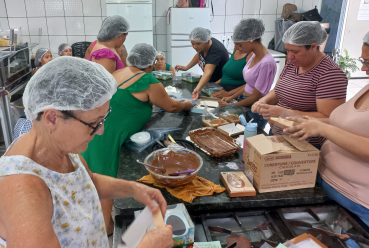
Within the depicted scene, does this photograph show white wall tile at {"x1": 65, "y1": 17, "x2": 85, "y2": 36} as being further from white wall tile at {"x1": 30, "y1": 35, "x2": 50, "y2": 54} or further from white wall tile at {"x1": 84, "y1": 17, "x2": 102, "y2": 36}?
white wall tile at {"x1": 30, "y1": 35, "x2": 50, "y2": 54}

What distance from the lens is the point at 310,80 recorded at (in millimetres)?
1867

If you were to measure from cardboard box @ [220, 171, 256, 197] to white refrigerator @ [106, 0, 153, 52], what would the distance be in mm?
4026

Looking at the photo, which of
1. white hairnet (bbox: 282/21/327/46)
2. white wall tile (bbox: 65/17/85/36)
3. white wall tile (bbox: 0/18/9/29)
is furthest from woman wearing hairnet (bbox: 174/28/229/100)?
white wall tile (bbox: 0/18/9/29)

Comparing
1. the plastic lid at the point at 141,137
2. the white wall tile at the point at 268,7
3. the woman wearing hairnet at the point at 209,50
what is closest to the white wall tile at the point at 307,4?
the white wall tile at the point at 268,7

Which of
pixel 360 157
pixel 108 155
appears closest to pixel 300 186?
pixel 360 157

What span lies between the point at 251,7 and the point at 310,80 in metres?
4.56

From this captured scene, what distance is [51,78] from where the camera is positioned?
2.89 ft

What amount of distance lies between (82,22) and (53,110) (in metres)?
5.10

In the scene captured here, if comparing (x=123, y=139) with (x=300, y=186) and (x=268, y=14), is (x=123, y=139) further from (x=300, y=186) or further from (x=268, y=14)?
(x=268, y=14)

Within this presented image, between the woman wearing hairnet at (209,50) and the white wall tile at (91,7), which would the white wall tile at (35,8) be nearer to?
the white wall tile at (91,7)

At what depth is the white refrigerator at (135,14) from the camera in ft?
15.5

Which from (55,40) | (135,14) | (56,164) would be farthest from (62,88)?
(55,40)

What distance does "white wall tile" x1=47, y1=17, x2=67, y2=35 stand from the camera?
17.2ft

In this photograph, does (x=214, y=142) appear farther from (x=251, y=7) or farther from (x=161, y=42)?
(x=251, y=7)
